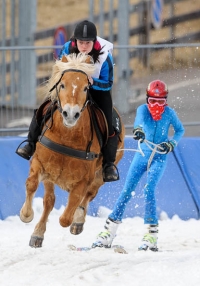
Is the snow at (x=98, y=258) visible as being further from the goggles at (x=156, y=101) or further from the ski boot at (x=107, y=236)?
the goggles at (x=156, y=101)

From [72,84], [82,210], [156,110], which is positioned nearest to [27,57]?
[156,110]

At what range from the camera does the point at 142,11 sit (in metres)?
19.0

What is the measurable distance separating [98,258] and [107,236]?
1051mm

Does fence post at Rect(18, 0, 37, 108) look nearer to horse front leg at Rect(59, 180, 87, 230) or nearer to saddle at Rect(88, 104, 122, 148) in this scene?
saddle at Rect(88, 104, 122, 148)

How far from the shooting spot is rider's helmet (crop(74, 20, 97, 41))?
9.12m

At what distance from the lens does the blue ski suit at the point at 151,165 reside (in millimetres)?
10609

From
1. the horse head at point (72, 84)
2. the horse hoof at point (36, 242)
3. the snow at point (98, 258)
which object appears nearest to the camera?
the snow at point (98, 258)

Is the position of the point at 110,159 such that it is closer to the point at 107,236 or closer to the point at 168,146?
the point at 168,146

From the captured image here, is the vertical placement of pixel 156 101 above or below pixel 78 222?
above

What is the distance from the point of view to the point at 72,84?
8.74 meters

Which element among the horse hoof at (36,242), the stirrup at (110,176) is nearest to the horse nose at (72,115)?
the stirrup at (110,176)

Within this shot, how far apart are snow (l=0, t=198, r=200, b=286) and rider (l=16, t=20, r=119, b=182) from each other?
0.99 meters

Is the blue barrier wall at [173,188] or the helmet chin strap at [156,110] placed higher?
the helmet chin strap at [156,110]

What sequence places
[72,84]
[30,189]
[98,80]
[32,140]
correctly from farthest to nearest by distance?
1. [32,140]
2. [98,80]
3. [30,189]
4. [72,84]
